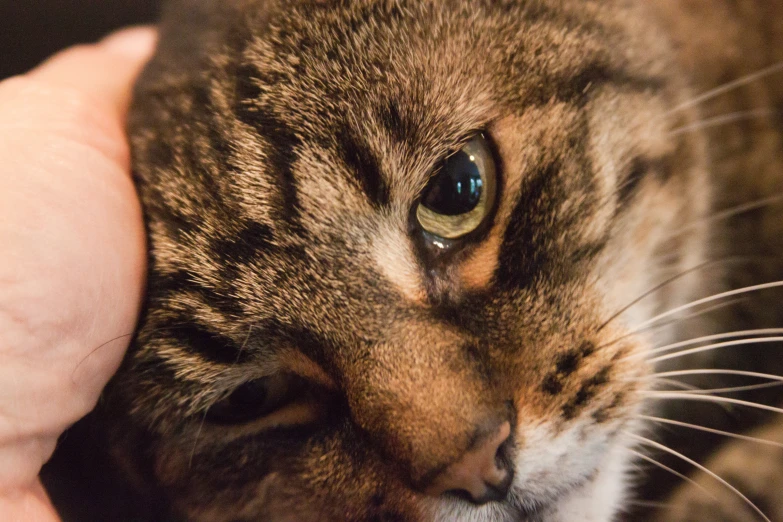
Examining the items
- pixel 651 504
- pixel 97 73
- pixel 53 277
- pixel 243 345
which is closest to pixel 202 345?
pixel 243 345

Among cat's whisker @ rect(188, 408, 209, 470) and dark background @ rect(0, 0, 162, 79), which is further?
dark background @ rect(0, 0, 162, 79)

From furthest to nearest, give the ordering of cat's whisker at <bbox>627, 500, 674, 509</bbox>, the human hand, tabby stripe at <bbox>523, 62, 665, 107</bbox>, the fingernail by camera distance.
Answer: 1. the fingernail
2. cat's whisker at <bbox>627, 500, 674, 509</bbox>
3. tabby stripe at <bbox>523, 62, 665, 107</bbox>
4. the human hand

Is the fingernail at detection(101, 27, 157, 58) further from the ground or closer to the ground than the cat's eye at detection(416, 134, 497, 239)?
closer to the ground

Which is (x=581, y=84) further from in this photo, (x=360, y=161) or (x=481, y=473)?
(x=481, y=473)

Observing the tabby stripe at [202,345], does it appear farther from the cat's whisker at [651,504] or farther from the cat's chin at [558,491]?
the cat's whisker at [651,504]

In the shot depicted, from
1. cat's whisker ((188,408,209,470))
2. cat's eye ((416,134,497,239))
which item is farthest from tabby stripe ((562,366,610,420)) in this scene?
cat's whisker ((188,408,209,470))

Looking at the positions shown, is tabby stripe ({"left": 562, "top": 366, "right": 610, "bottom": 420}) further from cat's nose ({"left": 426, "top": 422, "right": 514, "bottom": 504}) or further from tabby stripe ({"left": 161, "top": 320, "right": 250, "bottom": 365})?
tabby stripe ({"left": 161, "top": 320, "right": 250, "bottom": 365})

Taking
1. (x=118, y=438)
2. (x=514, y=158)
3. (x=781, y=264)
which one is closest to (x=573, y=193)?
(x=514, y=158)
